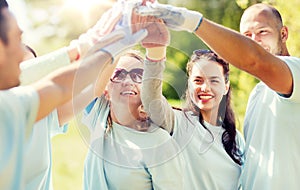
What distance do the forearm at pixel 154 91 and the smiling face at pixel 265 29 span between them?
0.46m

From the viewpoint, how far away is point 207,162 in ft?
6.37

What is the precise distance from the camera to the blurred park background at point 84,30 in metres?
1.88

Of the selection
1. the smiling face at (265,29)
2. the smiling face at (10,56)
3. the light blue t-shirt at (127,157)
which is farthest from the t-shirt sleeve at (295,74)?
the smiling face at (10,56)

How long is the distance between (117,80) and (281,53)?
650 mm

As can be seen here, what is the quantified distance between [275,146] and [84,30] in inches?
160

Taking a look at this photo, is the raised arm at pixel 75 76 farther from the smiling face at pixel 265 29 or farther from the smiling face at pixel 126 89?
the smiling face at pixel 265 29

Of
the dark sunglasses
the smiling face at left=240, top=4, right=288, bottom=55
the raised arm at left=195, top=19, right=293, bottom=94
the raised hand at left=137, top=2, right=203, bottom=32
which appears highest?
the smiling face at left=240, top=4, right=288, bottom=55

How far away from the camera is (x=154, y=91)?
1.81m

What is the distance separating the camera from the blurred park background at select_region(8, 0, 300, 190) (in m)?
1.88

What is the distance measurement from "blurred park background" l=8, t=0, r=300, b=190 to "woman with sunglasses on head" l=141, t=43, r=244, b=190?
67 millimetres

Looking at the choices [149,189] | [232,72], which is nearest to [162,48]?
[149,189]

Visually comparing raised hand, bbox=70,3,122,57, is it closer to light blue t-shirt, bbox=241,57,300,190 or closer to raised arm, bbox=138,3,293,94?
raised arm, bbox=138,3,293,94

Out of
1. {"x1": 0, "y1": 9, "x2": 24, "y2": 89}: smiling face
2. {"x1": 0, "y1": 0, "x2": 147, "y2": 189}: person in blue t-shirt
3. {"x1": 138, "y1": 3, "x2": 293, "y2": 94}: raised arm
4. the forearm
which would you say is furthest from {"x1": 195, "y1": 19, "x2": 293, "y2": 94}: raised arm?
{"x1": 0, "y1": 9, "x2": 24, "y2": 89}: smiling face

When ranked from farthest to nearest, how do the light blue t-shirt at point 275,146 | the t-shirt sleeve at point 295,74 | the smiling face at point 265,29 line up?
the smiling face at point 265,29, the light blue t-shirt at point 275,146, the t-shirt sleeve at point 295,74
